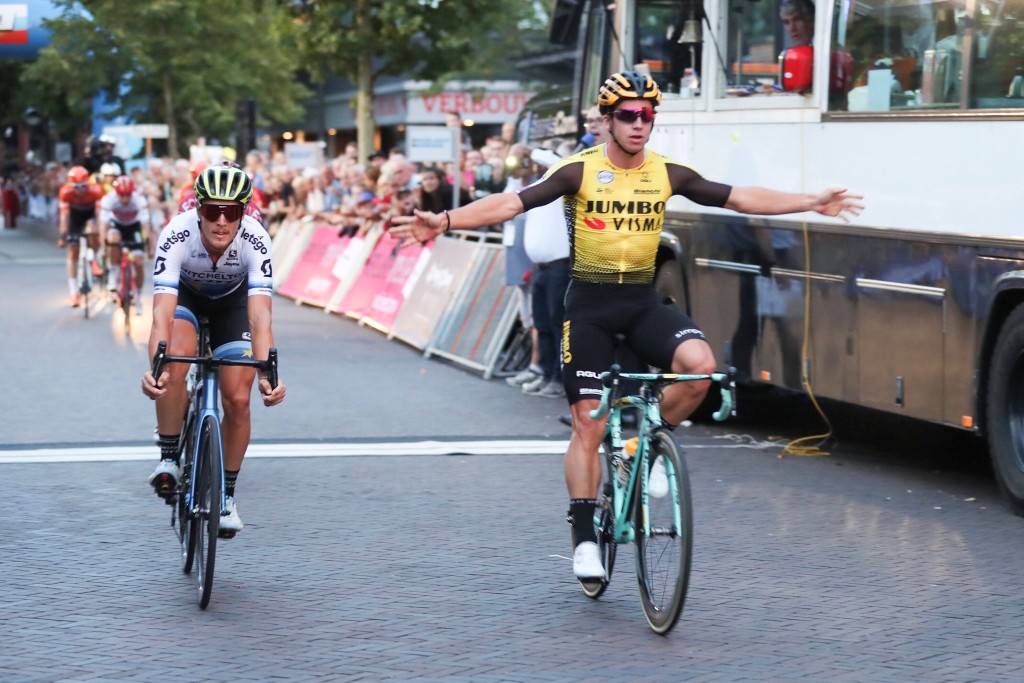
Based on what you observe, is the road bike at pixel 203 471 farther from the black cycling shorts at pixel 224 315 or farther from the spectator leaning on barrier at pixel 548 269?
the spectator leaning on barrier at pixel 548 269

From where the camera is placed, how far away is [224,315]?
26.2ft

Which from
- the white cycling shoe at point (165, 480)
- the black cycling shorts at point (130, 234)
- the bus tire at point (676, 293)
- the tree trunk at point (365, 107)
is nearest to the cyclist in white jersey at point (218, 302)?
the white cycling shoe at point (165, 480)

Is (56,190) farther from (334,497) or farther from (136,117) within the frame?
(334,497)

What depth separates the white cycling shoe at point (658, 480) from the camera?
6.46m

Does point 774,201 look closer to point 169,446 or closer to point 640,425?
point 640,425

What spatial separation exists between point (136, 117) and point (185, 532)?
45.4 m

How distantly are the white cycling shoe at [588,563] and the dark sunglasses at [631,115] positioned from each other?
1621 millimetres

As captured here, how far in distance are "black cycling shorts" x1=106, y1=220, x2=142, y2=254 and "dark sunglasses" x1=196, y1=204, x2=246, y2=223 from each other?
13506mm

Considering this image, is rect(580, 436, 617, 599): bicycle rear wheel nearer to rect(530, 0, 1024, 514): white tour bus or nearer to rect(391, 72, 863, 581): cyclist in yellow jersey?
rect(391, 72, 863, 581): cyclist in yellow jersey

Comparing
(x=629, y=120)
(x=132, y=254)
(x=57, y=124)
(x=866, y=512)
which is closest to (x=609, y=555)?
(x=629, y=120)

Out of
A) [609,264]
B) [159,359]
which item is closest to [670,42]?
[609,264]

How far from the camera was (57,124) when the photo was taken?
60.8 m

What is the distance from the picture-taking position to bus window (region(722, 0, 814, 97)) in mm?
10836

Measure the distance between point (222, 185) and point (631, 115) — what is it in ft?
5.54
